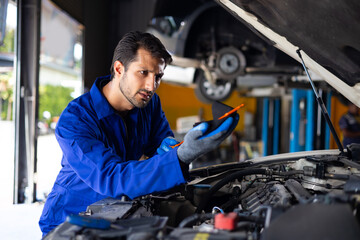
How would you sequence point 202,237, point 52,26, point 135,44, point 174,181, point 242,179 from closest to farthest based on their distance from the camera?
point 202,237, point 174,181, point 135,44, point 242,179, point 52,26

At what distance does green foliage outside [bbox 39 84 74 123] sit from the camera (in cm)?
371

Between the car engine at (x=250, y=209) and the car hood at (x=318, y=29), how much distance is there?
33cm

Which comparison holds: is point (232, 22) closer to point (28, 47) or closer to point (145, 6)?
point (28, 47)

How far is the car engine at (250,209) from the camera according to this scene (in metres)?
0.71

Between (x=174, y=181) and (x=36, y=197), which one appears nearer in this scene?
(x=174, y=181)

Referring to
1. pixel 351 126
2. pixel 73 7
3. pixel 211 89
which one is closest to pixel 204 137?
pixel 351 126

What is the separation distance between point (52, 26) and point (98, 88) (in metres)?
2.87

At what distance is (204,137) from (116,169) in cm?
30

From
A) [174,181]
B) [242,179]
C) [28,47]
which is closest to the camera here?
[174,181]

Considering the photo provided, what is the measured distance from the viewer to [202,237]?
72 cm

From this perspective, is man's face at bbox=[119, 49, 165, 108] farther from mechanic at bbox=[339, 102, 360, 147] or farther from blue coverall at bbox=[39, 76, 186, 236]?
mechanic at bbox=[339, 102, 360, 147]

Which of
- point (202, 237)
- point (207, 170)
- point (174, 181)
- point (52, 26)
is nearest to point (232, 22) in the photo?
point (52, 26)

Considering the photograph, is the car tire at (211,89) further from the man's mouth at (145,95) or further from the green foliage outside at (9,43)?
the man's mouth at (145,95)

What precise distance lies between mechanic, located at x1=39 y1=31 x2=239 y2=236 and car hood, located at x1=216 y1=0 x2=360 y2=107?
0.41 metres
